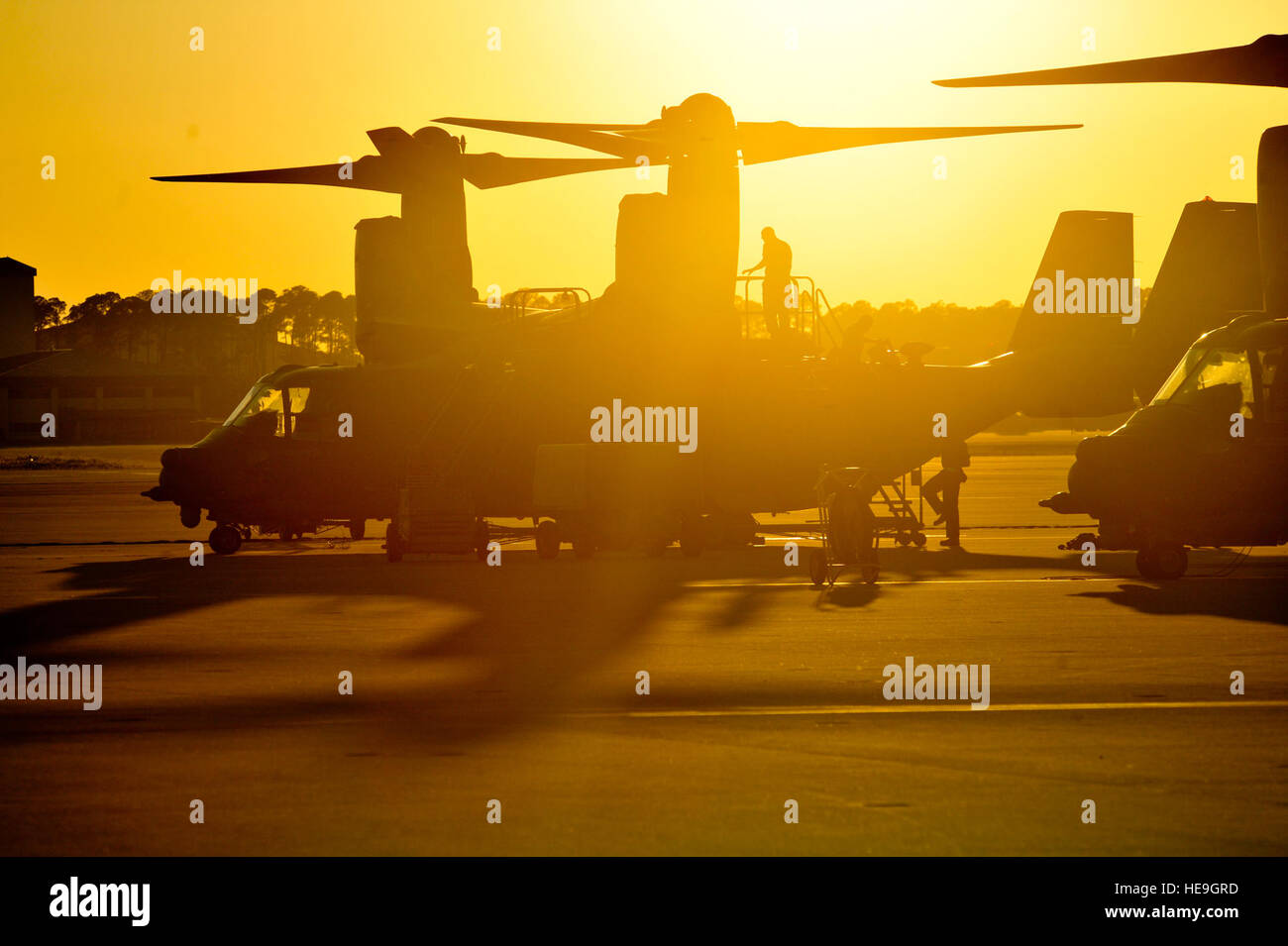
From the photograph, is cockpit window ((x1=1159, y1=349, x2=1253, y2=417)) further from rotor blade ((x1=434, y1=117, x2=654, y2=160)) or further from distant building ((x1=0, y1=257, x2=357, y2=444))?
distant building ((x1=0, y1=257, x2=357, y2=444))

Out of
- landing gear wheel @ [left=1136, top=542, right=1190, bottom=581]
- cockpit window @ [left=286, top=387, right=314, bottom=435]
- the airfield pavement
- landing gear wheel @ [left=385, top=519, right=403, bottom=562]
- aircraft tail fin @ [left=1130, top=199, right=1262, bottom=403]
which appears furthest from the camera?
aircraft tail fin @ [left=1130, top=199, right=1262, bottom=403]

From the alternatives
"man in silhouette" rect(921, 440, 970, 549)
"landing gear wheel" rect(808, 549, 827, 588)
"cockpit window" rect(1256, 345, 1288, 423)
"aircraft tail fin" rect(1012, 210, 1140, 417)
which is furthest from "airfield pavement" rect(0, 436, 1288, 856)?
"aircraft tail fin" rect(1012, 210, 1140, 417)

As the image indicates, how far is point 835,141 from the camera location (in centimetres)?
2339

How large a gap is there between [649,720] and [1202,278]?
61.1 feet

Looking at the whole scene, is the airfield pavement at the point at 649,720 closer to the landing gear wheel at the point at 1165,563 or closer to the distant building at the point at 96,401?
the landing gear wheel at the point at 1165,563

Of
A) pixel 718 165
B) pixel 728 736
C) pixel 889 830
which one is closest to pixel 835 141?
pixel 718 165

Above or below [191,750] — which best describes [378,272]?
above

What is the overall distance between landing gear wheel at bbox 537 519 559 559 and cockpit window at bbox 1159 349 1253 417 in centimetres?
901

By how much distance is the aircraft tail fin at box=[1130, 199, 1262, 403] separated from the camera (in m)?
24.5

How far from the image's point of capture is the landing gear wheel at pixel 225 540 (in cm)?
2352

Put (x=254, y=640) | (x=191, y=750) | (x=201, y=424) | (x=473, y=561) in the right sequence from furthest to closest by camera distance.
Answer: (x=201, y=424)
(x=473, y=561)
(x=254, y=640)
(x=191, y=750)

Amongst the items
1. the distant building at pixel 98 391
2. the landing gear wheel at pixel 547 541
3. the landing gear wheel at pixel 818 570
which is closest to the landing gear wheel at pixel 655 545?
the landing gear wheel at pixel 547 541
